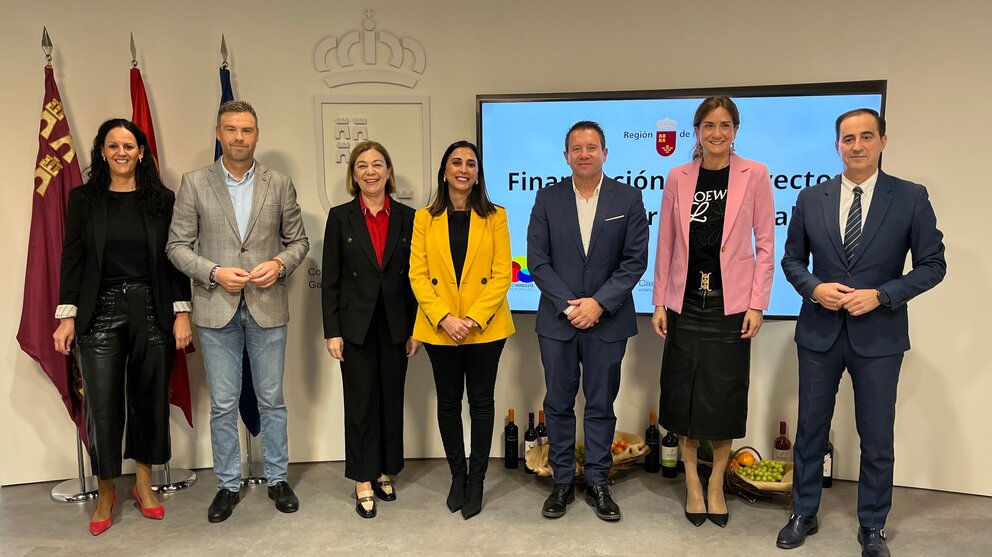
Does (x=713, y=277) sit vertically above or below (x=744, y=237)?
below

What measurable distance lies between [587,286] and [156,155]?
239 centimetres

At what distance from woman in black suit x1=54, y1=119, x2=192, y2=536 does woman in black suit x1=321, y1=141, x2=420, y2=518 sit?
753 millimetres

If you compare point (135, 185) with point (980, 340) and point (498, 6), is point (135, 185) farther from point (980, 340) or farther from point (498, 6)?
point (980, 340)

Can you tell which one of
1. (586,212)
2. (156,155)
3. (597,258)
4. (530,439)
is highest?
(156,155)

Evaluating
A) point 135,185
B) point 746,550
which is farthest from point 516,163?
point 746,550

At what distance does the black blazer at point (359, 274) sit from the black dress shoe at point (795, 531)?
73.6 inches

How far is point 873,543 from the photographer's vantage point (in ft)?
9.05

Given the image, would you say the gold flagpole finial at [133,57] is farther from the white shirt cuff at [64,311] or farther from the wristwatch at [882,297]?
the wristwatch at [882,297]

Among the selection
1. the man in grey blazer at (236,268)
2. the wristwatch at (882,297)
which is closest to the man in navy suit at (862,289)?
the wristwatch at (882,297)

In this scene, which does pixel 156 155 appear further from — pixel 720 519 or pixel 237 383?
pixel 720 519

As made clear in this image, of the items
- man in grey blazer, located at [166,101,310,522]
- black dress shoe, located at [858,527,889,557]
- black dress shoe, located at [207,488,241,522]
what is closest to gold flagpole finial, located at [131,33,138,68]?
man in grey blazer, located at [166,101,310,522]

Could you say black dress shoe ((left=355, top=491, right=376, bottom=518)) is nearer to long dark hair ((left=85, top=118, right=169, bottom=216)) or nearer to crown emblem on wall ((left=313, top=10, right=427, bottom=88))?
long dark hair ((left=85, top=118, right=169, bottom=216))

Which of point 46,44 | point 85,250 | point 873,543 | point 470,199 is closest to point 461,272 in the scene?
point 470,199

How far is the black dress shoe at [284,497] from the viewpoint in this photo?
3252 mm
